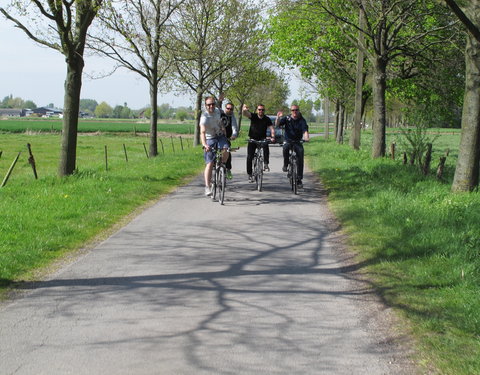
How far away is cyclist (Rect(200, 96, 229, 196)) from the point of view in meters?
11.3

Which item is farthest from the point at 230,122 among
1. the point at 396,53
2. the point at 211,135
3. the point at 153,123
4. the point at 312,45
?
the point at 312,45

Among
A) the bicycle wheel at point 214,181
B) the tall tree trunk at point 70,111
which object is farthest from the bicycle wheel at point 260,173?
the tall tree trunk at point 70,111

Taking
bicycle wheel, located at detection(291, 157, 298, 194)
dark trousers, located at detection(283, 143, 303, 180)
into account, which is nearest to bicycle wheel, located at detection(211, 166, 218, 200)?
bicycle wheel, located at detection(291, 157, 298, 194)

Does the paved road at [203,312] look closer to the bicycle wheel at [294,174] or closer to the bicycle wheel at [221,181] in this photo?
the bicycle wheel at [221,181]

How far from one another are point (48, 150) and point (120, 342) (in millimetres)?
38946

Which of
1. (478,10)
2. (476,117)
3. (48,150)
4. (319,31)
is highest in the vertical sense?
(319,31)

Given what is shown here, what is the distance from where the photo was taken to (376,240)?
25.5 ft

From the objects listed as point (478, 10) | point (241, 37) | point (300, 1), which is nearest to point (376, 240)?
point (478, 10)

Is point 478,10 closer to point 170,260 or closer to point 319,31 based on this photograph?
point 170,260

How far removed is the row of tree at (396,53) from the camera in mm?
11406

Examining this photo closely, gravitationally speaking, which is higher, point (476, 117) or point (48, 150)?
point (476, 117)

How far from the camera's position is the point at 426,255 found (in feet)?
22.4

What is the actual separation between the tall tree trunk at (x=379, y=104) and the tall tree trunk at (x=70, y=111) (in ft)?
35.0

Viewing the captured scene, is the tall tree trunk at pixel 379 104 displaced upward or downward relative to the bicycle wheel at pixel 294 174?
upward
